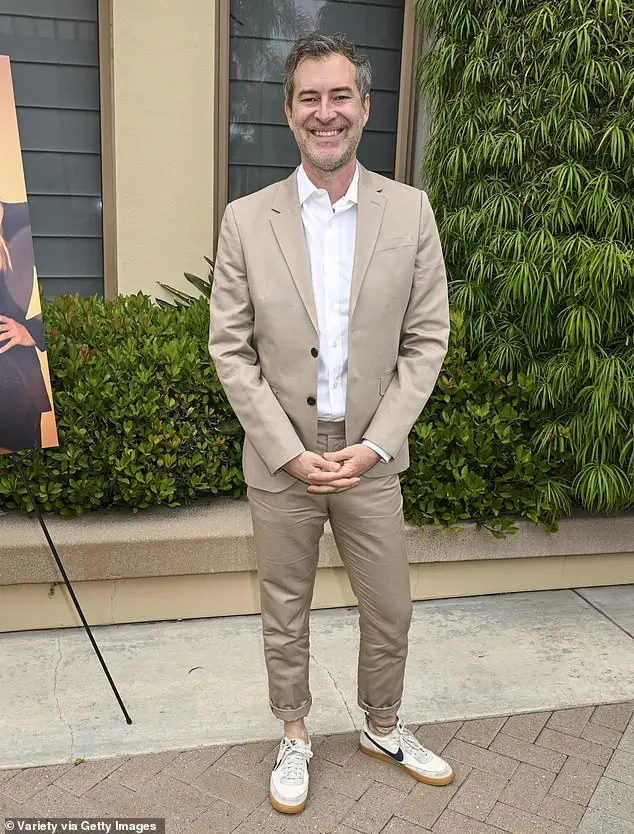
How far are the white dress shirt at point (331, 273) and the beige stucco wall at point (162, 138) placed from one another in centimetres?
249

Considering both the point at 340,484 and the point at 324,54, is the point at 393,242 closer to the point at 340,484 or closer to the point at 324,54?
the point at 324,54

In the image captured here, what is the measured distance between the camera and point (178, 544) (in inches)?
145

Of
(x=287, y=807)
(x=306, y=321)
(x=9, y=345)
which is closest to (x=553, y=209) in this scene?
(x=306, y=321)

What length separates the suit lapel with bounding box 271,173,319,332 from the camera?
2.42m

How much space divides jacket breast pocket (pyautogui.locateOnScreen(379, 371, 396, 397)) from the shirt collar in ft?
1.72

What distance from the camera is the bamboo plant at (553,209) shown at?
3557 millimetres

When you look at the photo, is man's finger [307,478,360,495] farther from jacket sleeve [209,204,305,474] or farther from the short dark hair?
the short dark hair

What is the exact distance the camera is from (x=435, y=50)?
4367 mm

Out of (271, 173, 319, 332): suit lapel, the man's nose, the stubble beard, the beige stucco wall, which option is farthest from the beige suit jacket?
the beige stucco wall

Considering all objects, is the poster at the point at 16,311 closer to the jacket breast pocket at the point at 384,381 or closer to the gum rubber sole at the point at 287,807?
the jacket breast pocket at the point at 384,381

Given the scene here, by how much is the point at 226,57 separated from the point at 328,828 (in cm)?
404

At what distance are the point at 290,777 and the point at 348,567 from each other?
0.68 meters

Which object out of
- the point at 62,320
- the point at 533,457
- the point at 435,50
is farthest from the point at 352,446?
the point at 435,50

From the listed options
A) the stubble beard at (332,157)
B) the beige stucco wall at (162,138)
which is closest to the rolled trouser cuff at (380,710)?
the stubble beard at (332,157)
